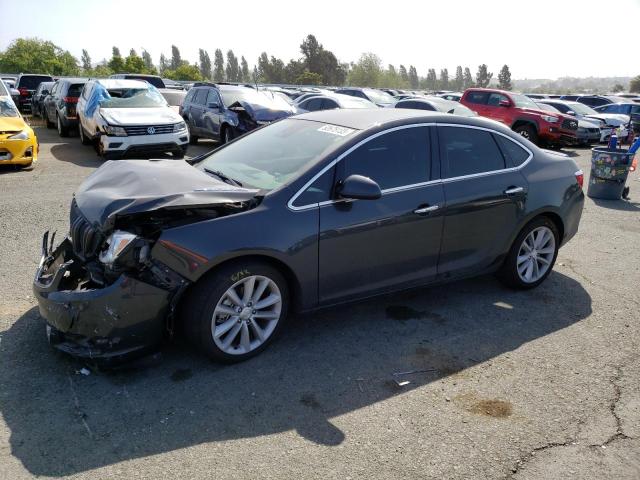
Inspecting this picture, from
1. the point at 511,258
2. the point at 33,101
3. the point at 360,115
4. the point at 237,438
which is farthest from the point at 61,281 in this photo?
the point at 33,101

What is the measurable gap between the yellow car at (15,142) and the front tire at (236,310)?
805 centimetres

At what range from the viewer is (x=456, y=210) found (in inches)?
175

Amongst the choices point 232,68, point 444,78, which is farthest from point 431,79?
point 232,68

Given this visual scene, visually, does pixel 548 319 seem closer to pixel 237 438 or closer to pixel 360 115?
pixel 360 115

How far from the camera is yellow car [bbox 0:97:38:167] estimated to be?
9680 mm

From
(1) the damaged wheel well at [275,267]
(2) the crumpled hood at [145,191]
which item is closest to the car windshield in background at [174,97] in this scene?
(2) the crumpled hood at [145,191]

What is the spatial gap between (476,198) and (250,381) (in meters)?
2.41

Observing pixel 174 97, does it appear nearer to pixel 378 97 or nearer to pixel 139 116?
pixel 139 116

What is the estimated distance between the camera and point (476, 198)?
455 cm

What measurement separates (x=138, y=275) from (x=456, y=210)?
2543 mm

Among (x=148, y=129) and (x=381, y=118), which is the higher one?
(x=381, y=118)

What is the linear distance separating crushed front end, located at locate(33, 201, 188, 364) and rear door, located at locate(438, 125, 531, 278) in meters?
2.29

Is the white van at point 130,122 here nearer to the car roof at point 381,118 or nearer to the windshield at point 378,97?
the car roof at point 381,118

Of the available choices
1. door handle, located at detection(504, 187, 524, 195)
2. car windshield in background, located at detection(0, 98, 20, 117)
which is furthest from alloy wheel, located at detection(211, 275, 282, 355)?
car windshield in background, located at detection(0, 98, 20, 117)
